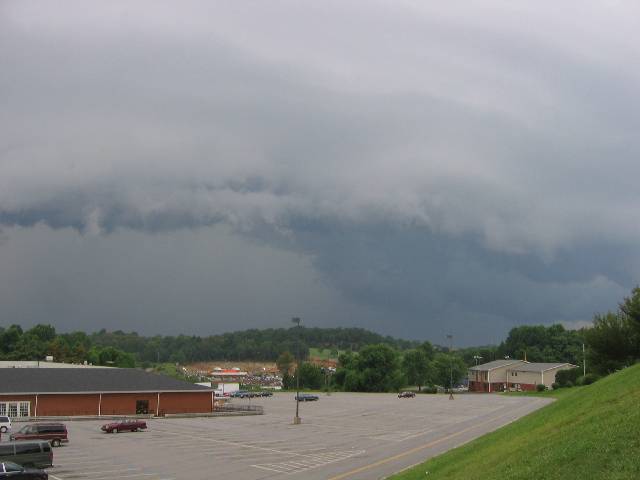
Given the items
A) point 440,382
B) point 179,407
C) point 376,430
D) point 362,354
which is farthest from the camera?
point 440,382

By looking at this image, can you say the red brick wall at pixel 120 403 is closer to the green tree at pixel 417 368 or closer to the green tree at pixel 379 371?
the green tree at pixel 379 371

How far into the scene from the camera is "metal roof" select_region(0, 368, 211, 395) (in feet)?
230

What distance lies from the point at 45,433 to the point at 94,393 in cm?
2927

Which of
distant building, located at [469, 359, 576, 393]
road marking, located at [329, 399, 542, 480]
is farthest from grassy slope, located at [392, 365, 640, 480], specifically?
distant building, located at [469, 359, 576, 393]

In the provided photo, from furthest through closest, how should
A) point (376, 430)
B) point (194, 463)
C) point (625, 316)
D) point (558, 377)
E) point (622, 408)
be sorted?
1. point (558, 377)
2. point (625, 316)
3. point (376, 430)
4. point (194, 463)
5. point (622, 408)

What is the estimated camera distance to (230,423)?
208 ft

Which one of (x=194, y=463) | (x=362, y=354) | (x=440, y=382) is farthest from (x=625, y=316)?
(x=440, y=382)

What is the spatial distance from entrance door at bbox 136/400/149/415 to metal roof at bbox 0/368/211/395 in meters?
1.27

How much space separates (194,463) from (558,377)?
289ft

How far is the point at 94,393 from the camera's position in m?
71.8

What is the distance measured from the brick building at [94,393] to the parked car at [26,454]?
127 ft

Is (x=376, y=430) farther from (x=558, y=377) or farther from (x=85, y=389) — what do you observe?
(x=558, y=377)

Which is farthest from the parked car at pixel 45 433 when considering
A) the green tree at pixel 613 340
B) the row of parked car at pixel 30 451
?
the green tree at pixel 613 340

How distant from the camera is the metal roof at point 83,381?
230ft
